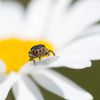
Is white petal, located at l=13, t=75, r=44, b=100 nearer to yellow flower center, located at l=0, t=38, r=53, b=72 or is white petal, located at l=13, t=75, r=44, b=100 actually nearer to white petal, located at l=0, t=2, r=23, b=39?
yellow flower center, located at l=0, t=38, r=53, b=72

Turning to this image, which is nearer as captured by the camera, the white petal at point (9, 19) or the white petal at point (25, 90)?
the white petal at point (25, 90)

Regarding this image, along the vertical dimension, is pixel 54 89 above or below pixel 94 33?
below

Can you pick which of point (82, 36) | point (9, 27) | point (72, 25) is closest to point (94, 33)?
point (82, 36)

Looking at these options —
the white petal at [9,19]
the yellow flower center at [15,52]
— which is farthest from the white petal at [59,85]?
the white petal at [9,19]

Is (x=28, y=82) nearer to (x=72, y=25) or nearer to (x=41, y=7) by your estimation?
(x=72, y=25)

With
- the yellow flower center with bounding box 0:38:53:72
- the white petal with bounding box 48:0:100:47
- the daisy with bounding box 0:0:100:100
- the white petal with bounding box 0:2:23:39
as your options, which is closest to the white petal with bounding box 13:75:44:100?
the daisy with bounding box 0:0:100:100

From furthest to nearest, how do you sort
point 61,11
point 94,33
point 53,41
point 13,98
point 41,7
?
point 41,7, point 61,11, point 53,41, point 94,33, point 13,98

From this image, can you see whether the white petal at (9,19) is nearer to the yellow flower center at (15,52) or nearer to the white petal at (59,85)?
the yellow flower center at (15,52)
